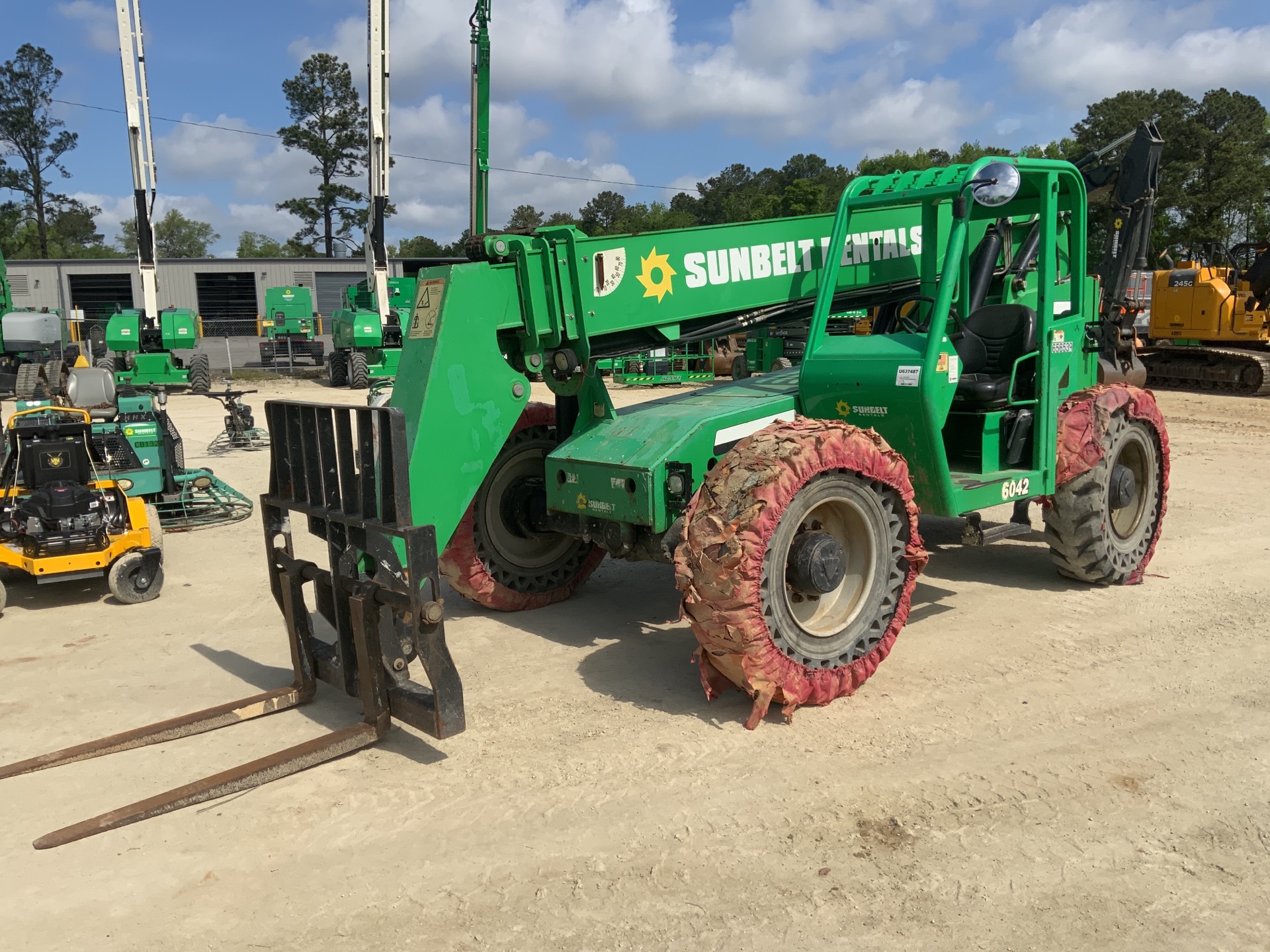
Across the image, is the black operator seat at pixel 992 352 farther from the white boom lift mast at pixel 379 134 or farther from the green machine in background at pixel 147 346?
the white boom lift mast at pixel 379 134

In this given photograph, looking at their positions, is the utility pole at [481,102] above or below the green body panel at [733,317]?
above

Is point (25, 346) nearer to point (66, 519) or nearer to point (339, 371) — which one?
point (339, 371)

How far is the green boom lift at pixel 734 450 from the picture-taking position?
181 inches

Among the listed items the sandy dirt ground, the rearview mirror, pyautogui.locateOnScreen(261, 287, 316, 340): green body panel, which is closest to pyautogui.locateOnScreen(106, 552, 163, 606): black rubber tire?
the sandy dirt ground

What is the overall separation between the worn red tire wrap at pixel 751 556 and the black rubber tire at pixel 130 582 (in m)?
4.42

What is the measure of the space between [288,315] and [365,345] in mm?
9082

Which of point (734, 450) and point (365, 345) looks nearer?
point (734, 450)

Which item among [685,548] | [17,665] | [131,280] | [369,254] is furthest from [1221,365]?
[131,280]

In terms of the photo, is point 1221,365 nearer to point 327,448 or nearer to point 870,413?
point 870,413

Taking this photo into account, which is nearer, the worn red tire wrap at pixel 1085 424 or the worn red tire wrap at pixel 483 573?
the worn red tire wrap at pixel 483 573

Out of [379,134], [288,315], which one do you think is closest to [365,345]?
[379,134]

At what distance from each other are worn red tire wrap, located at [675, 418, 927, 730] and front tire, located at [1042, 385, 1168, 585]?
232 centimetres

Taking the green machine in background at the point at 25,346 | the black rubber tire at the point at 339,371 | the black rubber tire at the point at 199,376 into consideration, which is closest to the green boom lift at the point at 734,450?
the green machine in background at the point at 25,346

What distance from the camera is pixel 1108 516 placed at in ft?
22.6
